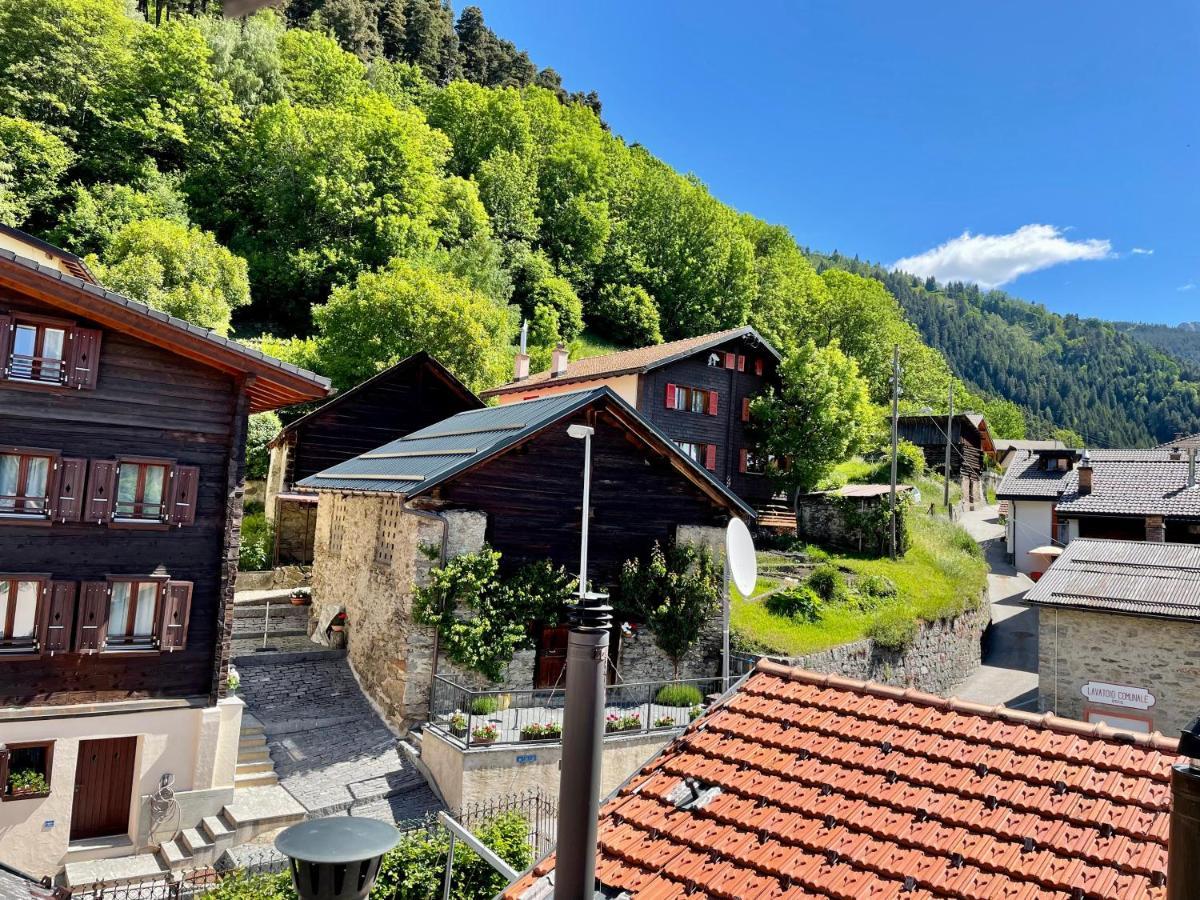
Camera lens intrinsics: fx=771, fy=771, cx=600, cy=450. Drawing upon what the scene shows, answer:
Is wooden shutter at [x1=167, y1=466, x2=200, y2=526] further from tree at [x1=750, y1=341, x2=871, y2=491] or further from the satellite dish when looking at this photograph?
tree at [x1=750, y1=341, x2=871, y2=491]

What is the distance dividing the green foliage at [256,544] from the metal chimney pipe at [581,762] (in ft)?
90.6

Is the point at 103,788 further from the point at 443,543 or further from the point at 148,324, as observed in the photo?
the point at 148,324

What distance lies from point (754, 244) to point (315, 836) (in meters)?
72.6

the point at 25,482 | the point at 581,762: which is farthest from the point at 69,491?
the point at 581,762

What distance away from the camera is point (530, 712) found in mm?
16828

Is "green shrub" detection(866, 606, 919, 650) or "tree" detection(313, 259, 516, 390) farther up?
"tree" detection(313, 259, 516, 390)

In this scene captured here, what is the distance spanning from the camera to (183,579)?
1398cm

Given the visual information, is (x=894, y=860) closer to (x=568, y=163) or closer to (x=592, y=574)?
(x=592, y=574)

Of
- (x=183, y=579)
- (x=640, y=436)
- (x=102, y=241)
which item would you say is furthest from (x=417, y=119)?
(x=183, y=579)

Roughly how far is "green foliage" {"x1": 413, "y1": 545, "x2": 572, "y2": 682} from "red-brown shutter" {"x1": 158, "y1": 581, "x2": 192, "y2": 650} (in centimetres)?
440

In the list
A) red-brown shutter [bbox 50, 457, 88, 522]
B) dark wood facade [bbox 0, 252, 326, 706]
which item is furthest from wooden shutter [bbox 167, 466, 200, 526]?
red-brown shutter [bbox 50, 457, 88, 522]

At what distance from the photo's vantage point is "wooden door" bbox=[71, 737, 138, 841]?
523 inches

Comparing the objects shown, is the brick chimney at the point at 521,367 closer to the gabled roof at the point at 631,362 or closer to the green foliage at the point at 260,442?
the gabled roof at the point at 631,362

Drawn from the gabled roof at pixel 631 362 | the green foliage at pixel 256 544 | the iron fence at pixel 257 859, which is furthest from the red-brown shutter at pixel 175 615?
the gabled roof at pixel 631 362
